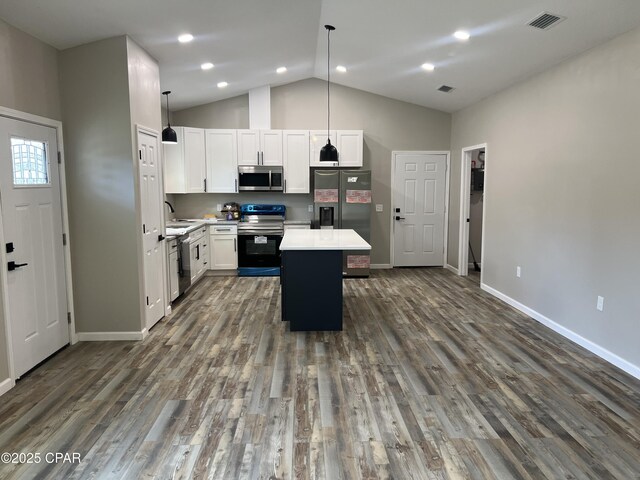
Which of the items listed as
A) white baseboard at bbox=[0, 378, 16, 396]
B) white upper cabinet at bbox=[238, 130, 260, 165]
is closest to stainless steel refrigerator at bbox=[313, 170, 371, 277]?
white upper cabinet at bbox=[238, 130, 260, 165]

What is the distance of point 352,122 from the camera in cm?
717

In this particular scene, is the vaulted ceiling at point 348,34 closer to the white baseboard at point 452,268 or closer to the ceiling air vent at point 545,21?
the ceiling air vent at point 545,21

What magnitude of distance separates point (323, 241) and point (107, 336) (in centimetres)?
231

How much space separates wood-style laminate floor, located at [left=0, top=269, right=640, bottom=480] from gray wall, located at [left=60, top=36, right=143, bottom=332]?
423 mm

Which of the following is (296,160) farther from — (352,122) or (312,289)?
(312,289)

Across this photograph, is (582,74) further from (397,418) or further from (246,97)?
(246,97)

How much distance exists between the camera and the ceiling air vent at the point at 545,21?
10.8 feet

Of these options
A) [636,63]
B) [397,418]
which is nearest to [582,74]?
[636,63]

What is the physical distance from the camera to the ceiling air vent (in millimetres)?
3294

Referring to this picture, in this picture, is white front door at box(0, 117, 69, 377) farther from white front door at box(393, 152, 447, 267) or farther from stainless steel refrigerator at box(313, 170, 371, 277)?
white front door at box(393, 152, 447, 267)

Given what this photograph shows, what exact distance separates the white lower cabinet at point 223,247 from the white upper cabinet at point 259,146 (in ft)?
3.81

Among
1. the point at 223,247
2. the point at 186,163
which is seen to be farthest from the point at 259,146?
the point at 223,247

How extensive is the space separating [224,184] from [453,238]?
4.08 m

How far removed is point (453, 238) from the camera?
7188 millimetres
